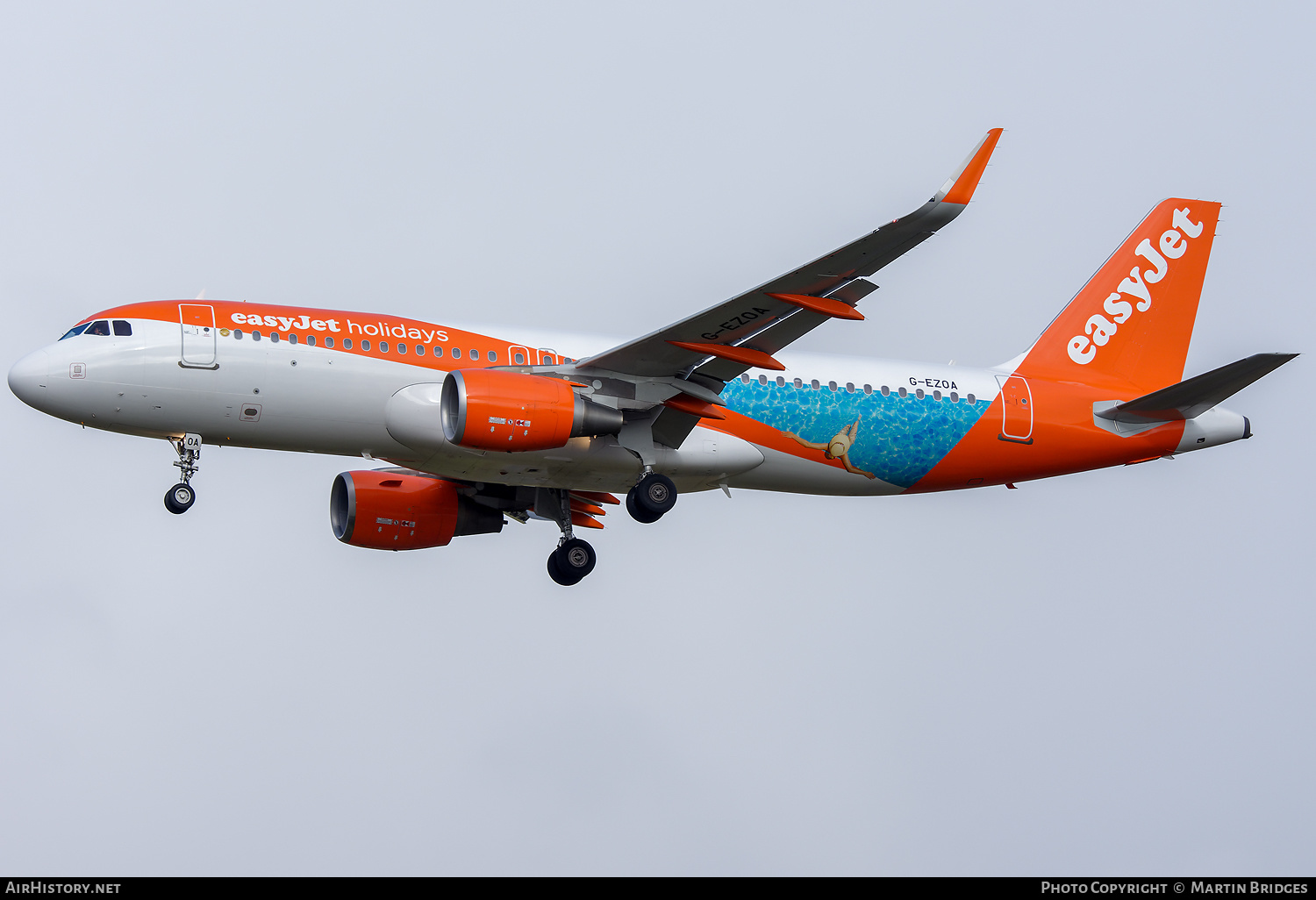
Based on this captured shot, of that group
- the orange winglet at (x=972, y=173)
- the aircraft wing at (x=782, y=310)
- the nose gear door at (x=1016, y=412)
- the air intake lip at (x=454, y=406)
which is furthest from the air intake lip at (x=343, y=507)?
the orange winglet at (x=972, y=173)

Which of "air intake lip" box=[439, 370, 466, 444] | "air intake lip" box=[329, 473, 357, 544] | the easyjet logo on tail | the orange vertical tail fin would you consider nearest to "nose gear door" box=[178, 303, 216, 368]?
"air intake lip" box=[439, 370, 466, 444]

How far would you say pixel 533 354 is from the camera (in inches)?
1233

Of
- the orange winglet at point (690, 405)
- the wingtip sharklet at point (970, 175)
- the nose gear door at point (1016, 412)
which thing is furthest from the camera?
the nose gear door at point (1016, 412)

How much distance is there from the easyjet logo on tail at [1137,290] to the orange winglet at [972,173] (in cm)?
1260

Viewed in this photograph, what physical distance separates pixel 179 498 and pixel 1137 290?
22.4m

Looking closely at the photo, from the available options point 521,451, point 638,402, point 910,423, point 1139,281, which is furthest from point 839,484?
point 1139,281

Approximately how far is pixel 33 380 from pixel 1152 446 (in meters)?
23.2

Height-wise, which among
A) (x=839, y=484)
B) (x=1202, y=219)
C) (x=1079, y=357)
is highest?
(x=1202, y=219)

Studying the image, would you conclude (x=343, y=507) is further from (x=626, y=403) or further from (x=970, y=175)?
(x=970, y=175)

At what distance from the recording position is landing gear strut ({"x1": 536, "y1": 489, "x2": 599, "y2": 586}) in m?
34.3

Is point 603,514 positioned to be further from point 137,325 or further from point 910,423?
point 137,325

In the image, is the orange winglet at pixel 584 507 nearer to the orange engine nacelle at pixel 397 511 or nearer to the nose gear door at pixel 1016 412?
the orange engine nacelle at pixel 397 511

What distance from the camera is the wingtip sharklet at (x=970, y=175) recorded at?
2447 centimetres

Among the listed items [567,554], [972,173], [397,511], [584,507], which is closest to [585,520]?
[584,507]
